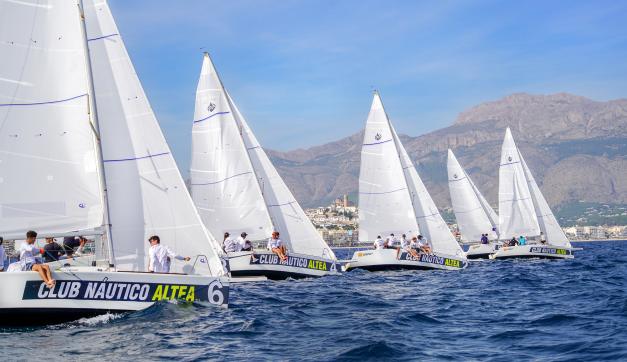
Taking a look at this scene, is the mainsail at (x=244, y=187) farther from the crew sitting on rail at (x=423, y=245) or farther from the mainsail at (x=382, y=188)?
the mainsail at (x=382, y=188)

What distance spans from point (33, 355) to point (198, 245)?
21.9ft

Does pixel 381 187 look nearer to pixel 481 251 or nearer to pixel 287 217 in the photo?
pixel 287 217

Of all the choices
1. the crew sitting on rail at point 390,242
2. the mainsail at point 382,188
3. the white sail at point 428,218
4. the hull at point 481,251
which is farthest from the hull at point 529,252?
the crew sitting on rail at point 390,242

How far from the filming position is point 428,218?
42.5m

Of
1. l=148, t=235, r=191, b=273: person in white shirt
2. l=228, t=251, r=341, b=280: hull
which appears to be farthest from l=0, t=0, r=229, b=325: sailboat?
l=228, t=251, r=341, b=280: hull

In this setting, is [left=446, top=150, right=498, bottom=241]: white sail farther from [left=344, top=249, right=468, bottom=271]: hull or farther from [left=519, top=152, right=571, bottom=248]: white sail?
[left=344, top=249, right=468, bottom=271]: hull

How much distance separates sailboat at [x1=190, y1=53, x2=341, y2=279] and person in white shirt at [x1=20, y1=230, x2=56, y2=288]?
16.4 meters

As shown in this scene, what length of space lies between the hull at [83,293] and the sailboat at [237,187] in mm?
14610

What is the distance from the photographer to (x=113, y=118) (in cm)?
1895

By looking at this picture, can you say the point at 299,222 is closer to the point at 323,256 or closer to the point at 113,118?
the point at 323,256

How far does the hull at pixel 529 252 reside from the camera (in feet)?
162

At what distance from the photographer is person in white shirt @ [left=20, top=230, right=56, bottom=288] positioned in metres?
15.6

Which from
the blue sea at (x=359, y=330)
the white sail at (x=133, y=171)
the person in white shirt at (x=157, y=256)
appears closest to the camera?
the blue sea at (x=359, y=330)

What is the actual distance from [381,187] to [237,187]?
9944 millimetres
